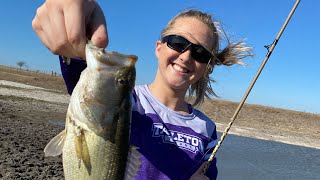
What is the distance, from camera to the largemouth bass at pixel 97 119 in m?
2.08

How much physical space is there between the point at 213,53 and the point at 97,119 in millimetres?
1936

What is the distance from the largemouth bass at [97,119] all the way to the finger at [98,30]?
0.36 feet

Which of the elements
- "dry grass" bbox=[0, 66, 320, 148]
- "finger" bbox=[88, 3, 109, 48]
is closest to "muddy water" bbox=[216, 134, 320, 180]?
"finger" bbox=[88, 3, 109, 48]

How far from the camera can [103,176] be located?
2.20 m

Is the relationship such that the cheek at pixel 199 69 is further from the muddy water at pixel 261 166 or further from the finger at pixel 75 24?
the muddy water at pixel 261 166

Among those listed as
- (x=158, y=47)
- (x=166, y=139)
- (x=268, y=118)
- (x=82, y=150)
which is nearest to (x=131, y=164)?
(x=82, y=150)

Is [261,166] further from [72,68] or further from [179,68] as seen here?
[72,68]

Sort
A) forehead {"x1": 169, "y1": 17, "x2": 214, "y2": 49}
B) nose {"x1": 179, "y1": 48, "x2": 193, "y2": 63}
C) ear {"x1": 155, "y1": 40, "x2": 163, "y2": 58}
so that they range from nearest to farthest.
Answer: nose {"x1": 179, "y1": 48, "x2": 193, "y2": 63} < forehead {"x1": 169, "y1": 17, "x2": 214, "y2": 49} < ear {"x1": 155, "y1": 40, "x2": 163, "y2": 58}

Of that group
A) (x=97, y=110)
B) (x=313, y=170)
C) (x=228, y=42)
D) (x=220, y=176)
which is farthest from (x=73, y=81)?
(x=313, y=170)

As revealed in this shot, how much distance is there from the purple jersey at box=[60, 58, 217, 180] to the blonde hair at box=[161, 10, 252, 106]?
1.67 ft

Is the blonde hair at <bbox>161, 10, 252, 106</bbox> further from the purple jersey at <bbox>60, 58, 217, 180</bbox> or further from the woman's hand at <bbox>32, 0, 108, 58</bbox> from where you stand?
the woman's hand at <bbox>32, 0, 108, 58</bbox>

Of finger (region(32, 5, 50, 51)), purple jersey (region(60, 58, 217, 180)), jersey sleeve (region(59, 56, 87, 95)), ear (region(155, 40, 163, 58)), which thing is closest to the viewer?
Result: finger (region(32, 5, 50, 51))

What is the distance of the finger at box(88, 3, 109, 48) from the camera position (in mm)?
1915

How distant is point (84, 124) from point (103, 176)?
12.2 inches
